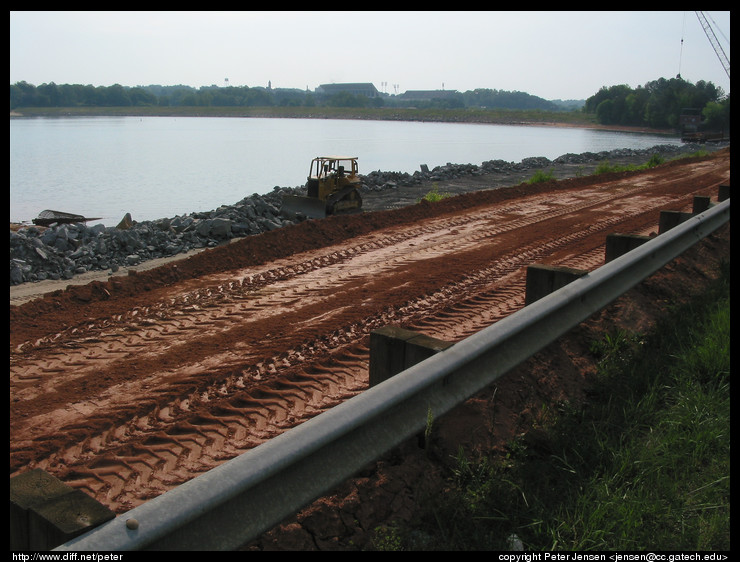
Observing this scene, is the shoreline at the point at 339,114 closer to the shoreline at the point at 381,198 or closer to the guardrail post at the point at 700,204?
the shoreline at the point at 381,198

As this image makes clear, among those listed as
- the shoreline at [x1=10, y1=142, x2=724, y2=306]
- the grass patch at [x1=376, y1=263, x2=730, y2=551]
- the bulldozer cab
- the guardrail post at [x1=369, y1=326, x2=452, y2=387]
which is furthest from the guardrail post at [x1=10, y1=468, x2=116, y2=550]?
the bulldozer cab

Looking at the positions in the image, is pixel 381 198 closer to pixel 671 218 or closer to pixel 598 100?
pixel 671 218

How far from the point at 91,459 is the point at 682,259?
823 cm

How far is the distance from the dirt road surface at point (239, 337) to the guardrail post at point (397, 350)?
587mm

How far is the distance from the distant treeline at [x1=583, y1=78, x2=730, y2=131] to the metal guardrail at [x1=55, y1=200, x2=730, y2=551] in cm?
10867

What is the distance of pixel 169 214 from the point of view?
26578 mm

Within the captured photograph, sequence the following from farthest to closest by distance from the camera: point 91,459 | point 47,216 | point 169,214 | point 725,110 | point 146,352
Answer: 1. point 725,110
2. point 169,214
3. point 47,216
4. point 146,352
5. point 91,459

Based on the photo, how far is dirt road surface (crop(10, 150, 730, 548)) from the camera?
4.40 metres

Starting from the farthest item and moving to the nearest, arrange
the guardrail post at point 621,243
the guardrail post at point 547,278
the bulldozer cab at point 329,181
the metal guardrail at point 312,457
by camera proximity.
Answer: the bulldozer cab at point 329,181 < the guardrail post at point 621,243 < the guardrail post at point 547,278 < the metal guardrail at point 312,457

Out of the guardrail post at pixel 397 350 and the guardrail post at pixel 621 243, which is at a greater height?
the guardrail post at pixel 621 243

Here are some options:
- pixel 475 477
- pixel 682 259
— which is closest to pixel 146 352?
pixel 475 477

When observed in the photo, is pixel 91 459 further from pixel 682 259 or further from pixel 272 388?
pixel 682 259

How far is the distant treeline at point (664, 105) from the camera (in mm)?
98250

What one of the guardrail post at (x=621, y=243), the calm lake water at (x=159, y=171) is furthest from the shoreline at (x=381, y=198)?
the calm lake water at (x=159, y=171)
